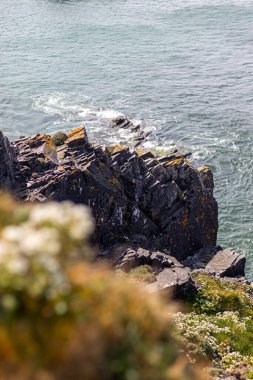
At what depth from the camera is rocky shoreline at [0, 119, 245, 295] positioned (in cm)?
3316

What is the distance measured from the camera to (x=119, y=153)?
4069 cm

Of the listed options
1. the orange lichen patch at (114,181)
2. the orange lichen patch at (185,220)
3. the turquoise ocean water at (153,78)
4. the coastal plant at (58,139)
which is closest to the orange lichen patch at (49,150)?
the coastal plant at (58,139)

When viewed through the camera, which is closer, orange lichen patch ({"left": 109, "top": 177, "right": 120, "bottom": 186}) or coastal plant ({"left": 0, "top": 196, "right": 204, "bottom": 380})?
coastal plant ({"left": 0, "top": 196, "right": 204, "bottom": 380})

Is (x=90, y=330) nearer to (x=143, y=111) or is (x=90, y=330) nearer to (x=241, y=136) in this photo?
(x=241, y=136)

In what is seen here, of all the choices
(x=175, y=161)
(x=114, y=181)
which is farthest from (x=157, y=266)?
→ (x=175, y=161)

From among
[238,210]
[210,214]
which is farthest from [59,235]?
[238,210]

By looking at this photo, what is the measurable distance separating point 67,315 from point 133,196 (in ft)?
110

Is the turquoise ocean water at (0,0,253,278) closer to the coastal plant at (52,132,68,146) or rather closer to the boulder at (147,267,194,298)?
the coastal plant at (52,132,68,146)

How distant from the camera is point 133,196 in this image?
39.2 meters

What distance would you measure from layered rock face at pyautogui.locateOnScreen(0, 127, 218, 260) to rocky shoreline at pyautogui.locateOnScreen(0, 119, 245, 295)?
0.21 ft

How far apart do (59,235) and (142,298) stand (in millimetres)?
1334

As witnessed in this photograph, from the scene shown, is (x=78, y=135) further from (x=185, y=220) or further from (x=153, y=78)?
(x=153, y=78)

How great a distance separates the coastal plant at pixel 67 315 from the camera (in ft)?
18.1

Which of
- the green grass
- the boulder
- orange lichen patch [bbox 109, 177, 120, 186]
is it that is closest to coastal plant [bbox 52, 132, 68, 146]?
orange lichen patch [bbox 109, 177, 120, 186]
